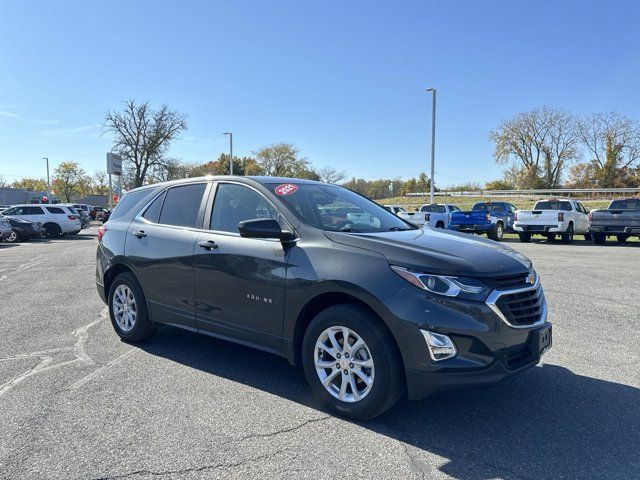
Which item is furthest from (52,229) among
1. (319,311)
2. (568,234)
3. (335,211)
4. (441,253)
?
(441,253)

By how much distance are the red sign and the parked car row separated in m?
11.8

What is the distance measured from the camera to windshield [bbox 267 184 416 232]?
4020 mm

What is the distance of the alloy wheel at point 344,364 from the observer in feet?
11.0

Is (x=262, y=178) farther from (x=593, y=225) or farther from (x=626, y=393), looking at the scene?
(x=593, y=225)

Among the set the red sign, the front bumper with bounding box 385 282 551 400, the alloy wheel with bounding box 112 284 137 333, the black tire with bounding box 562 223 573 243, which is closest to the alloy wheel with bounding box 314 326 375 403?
the front bumper with bounding box 385 282 551 400

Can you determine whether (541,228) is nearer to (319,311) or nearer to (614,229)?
(614,229)

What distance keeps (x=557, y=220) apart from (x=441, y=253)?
1730 cm

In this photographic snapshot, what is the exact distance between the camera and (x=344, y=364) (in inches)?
135

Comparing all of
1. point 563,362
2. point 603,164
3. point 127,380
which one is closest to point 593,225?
point 563,362

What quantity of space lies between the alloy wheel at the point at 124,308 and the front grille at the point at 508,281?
3.66 m

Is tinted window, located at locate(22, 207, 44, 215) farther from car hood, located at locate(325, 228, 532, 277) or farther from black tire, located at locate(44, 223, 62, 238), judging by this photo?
car hood, located at locate(325, 228, 532, 277)

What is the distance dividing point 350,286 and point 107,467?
1850 mm

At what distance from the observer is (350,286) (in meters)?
3.36

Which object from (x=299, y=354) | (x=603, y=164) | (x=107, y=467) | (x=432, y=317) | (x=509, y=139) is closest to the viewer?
(x=107, y=467)
